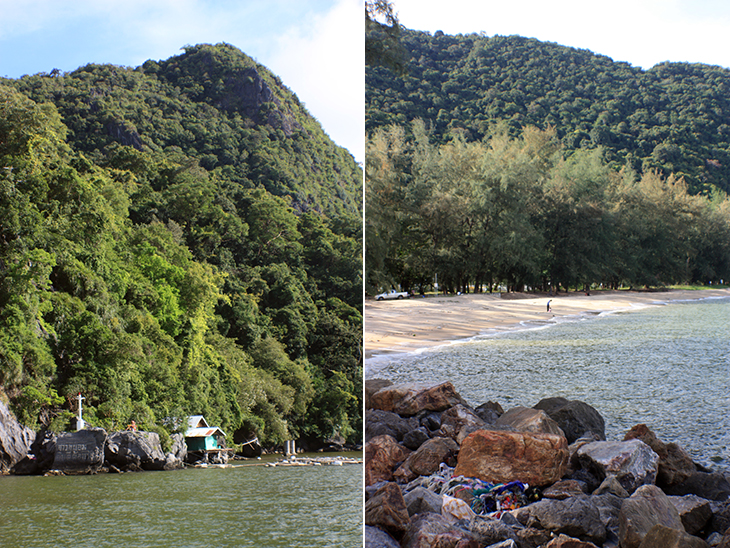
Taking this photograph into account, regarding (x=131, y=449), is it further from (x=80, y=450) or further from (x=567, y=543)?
(x=567, y=543)

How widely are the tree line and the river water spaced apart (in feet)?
0.73

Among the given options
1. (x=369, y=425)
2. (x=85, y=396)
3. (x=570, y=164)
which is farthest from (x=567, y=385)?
(x=85, y=396)

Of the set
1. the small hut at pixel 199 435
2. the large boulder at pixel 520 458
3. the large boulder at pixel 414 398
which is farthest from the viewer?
the small hut at pixel 199 435

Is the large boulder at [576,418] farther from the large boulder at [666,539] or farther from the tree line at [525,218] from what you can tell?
the tree line at [525,218]

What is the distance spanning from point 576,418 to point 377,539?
0.84 metres

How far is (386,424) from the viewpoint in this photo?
2.45 metres

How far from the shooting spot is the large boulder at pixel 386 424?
2400 millimetres

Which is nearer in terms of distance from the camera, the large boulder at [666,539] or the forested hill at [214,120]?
the large boulder at [666,539]

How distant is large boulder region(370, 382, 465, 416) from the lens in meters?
2.53

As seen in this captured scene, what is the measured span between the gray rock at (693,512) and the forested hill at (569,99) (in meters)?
1.27

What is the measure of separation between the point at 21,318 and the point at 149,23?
450 inches

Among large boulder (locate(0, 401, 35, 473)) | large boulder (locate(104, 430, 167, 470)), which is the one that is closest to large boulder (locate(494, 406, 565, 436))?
large boulder (locate(0, 401, 35, 473))

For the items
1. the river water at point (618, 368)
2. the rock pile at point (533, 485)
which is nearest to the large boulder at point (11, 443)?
the river water at point (618, 368)

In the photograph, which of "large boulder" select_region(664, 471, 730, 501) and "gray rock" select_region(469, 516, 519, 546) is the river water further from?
"gray rock" select_region(469, 516, 519, 546)
